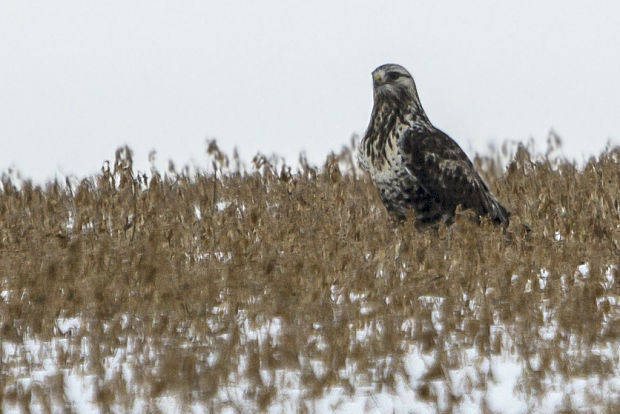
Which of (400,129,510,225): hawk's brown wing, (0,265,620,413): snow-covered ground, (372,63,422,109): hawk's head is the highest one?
(372,63,422,109): hawk's head

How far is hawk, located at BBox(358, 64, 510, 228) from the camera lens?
10266mm

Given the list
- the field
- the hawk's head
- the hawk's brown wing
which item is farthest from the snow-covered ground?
the hawk's head

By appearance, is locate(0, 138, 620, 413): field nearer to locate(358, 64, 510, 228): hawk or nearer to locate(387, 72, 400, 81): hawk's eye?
locate(358, 64, 510, 228): hawk

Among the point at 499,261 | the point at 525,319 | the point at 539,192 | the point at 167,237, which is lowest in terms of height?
the point at 525,319

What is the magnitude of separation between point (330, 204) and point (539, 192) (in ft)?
8.05

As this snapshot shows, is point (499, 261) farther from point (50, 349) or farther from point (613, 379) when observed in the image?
point (50, 349)

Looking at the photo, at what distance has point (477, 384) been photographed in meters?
5.95

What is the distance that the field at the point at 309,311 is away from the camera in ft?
19.1

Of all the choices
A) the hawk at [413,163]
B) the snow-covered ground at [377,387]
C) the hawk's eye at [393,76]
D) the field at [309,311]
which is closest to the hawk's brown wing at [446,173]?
the hawk at [413,163]

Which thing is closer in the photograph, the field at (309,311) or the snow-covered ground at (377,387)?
the snow-covered ground at (377,387)

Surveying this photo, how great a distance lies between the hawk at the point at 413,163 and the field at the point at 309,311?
27cm

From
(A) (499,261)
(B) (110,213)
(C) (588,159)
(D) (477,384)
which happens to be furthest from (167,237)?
(C) (588,159)

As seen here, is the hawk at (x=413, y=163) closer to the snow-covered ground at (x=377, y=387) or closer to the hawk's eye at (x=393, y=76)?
the hawk's eye at (x=393, y=76)

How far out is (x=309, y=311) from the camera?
7121 mm
